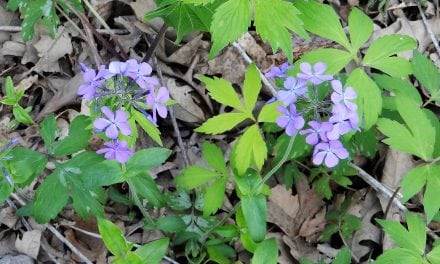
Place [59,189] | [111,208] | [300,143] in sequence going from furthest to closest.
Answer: [111,208] < [300,143] < [59,189]

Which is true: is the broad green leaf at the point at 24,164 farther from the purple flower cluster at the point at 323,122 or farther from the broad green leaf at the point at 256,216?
the purple flower cluster at the point at 323,122

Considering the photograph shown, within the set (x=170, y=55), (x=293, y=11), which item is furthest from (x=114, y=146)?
(x=170, y=55)

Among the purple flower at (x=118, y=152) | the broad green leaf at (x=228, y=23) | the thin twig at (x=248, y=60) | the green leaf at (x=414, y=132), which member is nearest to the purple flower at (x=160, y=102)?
the purple flower at (x=118, y=152)

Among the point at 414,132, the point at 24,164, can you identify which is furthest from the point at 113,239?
the point at 414,132

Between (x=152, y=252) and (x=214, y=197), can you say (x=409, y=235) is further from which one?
(x=152, y=252)

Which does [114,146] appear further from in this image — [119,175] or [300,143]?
[300,143]

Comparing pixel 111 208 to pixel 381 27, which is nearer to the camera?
pixel 111 208
